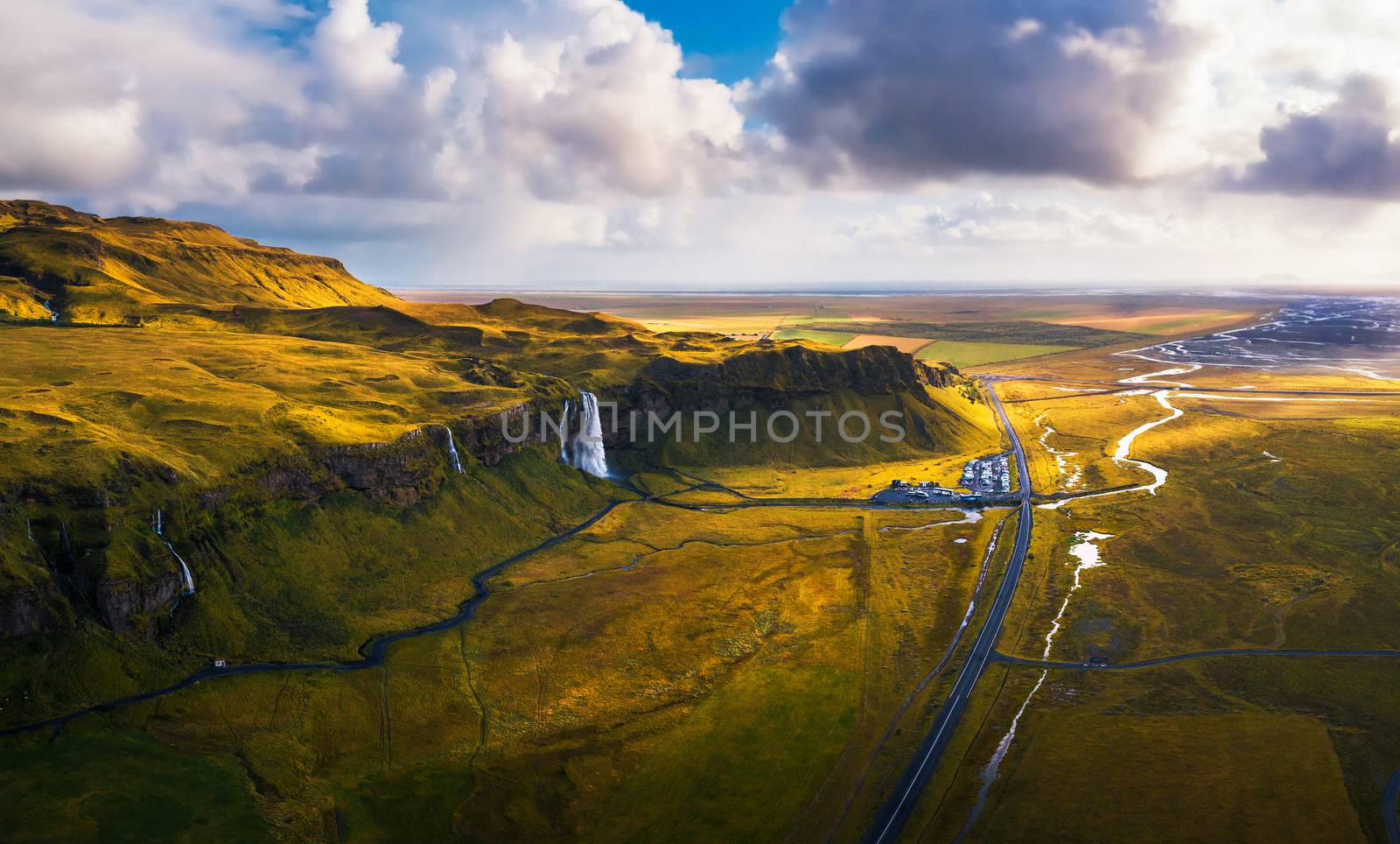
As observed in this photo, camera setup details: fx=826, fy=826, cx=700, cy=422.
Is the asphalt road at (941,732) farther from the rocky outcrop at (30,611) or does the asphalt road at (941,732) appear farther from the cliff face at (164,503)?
the rocky outcrop at (30,611)

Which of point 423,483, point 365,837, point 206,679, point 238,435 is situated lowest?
point 365,837

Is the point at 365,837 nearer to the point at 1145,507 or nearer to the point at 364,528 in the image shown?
the point at 364,528

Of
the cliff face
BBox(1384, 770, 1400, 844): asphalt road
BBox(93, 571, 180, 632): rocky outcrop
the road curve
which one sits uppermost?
the cliff face

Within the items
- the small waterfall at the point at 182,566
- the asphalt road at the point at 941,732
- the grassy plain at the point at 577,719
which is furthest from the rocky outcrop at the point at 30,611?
the asphalt road at the point at 941,732

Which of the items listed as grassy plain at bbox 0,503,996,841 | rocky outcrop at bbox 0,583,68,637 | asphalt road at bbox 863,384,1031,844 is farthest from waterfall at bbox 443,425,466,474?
asphalt road at bbox 863,384,1031,844

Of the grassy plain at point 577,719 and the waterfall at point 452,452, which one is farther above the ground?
the waterfall at point 452,452

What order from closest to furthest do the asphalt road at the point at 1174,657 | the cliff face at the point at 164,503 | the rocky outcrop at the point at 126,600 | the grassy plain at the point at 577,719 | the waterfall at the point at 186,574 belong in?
the grassy plain at the point at 577,719
the cliff face at the point at 164,503
the rocky outcrop at the point at 126,600
the waterfall at the point at 186,574
the asphalt road at the point at 1174,657

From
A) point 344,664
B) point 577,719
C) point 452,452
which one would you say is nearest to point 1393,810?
point 577,719

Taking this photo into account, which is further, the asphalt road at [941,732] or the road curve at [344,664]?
the road curve at [344,664]

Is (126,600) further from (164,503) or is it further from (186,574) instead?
(164,503)

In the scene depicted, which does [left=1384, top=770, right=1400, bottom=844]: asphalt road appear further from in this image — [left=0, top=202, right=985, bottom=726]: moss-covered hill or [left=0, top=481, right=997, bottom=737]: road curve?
[left=0, top=202, right=985, bottom=726]: moss-covered hill

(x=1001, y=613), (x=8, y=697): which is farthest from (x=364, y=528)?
(x=1001, y=613)
